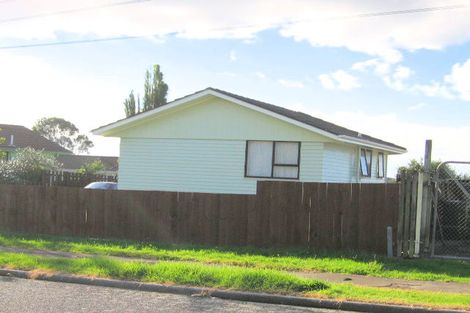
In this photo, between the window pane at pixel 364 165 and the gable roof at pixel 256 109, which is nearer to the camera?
the gable roof at pixel 256 109

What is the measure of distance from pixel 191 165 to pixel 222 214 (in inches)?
239

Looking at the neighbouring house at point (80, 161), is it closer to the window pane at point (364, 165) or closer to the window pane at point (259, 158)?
the window pane at point (364, 165)

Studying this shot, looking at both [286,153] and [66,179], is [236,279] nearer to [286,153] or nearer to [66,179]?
[286,153]

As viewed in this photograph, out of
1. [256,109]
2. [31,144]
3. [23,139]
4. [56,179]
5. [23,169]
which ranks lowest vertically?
[56,179]

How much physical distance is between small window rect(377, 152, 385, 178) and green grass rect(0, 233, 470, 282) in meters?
12.6

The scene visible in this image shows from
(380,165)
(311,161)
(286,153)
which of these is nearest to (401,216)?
(311,161)

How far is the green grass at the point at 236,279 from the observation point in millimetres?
8648

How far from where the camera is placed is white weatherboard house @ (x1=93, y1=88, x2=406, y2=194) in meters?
19.2

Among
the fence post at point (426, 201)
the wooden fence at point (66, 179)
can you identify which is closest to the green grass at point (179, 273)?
the fence post at point (426, 201)

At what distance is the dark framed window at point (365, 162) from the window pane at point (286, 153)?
4.33 metres

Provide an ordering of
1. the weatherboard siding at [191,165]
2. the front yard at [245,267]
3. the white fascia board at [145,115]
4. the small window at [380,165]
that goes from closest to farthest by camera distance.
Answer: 1. the front yard at [245,267]
2. the weatherboard siding at [191,165]
3. the white fascia board at [145,115]
4. the small window at [380,165]

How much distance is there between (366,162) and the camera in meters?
23.6

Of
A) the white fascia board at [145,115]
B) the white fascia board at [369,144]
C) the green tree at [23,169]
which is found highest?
the white fascia board at [145,115]

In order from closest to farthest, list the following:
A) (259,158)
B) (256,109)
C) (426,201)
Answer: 1. (426,201)
2. (256,109)
3. (259,158)
